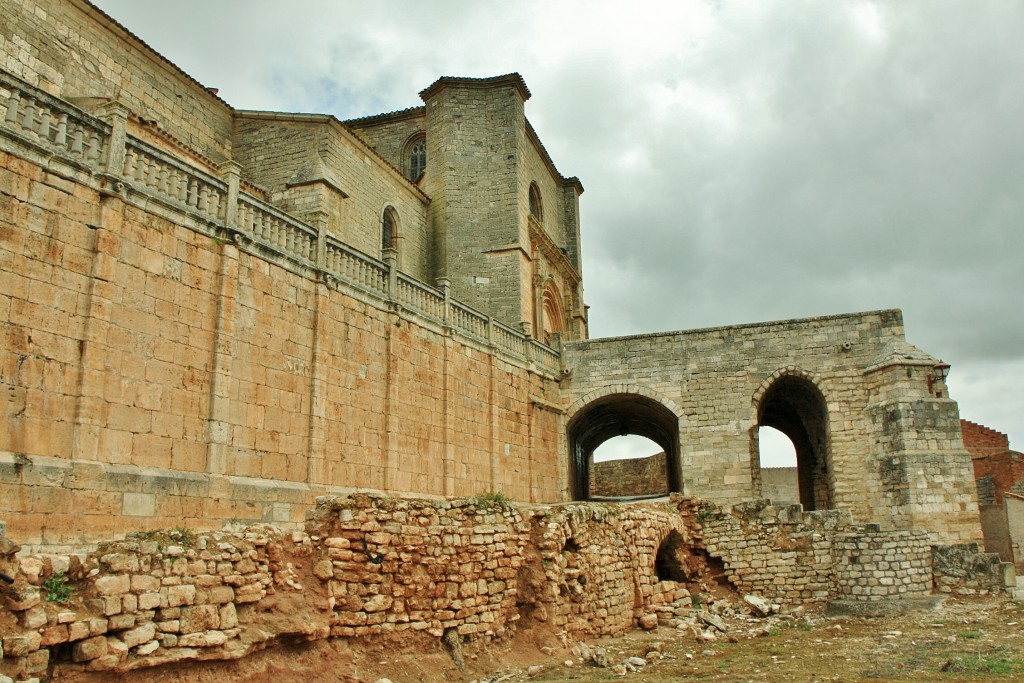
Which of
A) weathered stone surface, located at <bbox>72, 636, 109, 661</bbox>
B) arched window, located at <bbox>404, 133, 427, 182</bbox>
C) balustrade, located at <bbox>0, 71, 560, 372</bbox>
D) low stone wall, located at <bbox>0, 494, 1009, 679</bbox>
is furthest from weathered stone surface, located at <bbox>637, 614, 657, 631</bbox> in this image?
arched window, located at <bbox>404, 133, 427, 182</bbox>

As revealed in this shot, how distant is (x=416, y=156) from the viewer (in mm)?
28562

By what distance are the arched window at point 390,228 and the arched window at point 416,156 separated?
440cm

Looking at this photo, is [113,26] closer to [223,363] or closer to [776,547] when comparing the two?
[223,363]

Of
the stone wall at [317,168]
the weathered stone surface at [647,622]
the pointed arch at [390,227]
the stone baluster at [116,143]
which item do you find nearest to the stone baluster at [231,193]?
the stone baluster at [116,143]

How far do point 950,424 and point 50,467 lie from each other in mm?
18550

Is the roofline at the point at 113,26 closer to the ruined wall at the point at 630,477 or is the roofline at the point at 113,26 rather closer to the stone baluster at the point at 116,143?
the stone baluster at the point at 116,143

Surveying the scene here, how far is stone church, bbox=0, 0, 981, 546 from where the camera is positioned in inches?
356

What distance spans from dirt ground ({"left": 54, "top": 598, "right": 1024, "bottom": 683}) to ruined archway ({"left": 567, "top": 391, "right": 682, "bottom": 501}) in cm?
788

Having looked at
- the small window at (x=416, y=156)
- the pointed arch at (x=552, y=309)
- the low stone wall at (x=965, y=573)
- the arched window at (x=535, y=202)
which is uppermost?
the small window at (x=416, y=156)

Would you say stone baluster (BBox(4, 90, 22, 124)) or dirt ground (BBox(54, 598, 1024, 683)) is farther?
stone baluster (BBox(4, 90, 22, 124))

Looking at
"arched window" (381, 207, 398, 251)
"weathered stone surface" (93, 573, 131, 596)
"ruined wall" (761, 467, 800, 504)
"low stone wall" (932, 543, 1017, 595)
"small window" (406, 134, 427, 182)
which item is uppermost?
"small window" (406, 134, 427, 182)

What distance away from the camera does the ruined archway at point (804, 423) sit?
69.9ft

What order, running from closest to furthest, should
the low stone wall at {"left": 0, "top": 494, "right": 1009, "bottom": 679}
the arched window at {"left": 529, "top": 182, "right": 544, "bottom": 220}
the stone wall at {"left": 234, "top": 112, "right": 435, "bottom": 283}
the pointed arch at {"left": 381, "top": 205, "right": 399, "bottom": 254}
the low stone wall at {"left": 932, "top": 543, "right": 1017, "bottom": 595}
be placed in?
1. the low stone wall at {"left": 0, "top": 494, "right": 1009, "bottom": 679}
2. the low stone wall at {"left": 932, "top": 543, "right": 1017, "bottom": 595}
3. the stone wall at {"left": 234, "top": 112, "right": 435, "bottom": 283}
4. the pointed arch at {"left": 381, "top": 205, "right": 399, "bottom": 254}
5. the arched window at {"left": 529, "top": 182, "right": 544, "bottom": 220}

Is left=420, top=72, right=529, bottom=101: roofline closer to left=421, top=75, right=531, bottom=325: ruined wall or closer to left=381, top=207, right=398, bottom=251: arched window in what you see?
left=421, top=75, right=531, bottom=325: ruined wall
